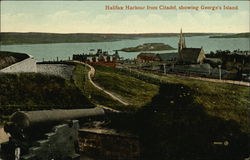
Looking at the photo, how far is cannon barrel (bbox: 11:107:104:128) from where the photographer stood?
6.22 meters

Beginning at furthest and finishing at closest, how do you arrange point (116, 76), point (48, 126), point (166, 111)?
point (116, 76)
point (166, 111)
point (48, 126)

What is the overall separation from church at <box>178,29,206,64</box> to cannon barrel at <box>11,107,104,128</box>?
99.8 inches

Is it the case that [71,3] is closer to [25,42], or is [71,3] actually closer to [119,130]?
[25,42]

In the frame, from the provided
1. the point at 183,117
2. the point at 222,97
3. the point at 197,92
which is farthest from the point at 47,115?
the point at 222,97

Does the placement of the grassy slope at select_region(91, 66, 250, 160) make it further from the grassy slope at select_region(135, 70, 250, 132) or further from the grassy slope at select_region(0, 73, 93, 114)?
the grassy slope at select_region(0, 73, 93, 114)

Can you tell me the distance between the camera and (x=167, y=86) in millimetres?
8141

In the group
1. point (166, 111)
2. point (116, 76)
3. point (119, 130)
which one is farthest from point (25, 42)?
point (166, 111)

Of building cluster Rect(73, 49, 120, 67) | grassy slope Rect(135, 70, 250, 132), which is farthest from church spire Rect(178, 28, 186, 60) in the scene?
building cluster Rect(73, 49, 120, 67)

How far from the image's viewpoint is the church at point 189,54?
8.35m

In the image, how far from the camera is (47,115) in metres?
6.65

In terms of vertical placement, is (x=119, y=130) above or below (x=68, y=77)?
below

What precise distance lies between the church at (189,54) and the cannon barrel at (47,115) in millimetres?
2536

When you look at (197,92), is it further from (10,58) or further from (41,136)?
(10,58)

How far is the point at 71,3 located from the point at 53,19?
609 millimetres
